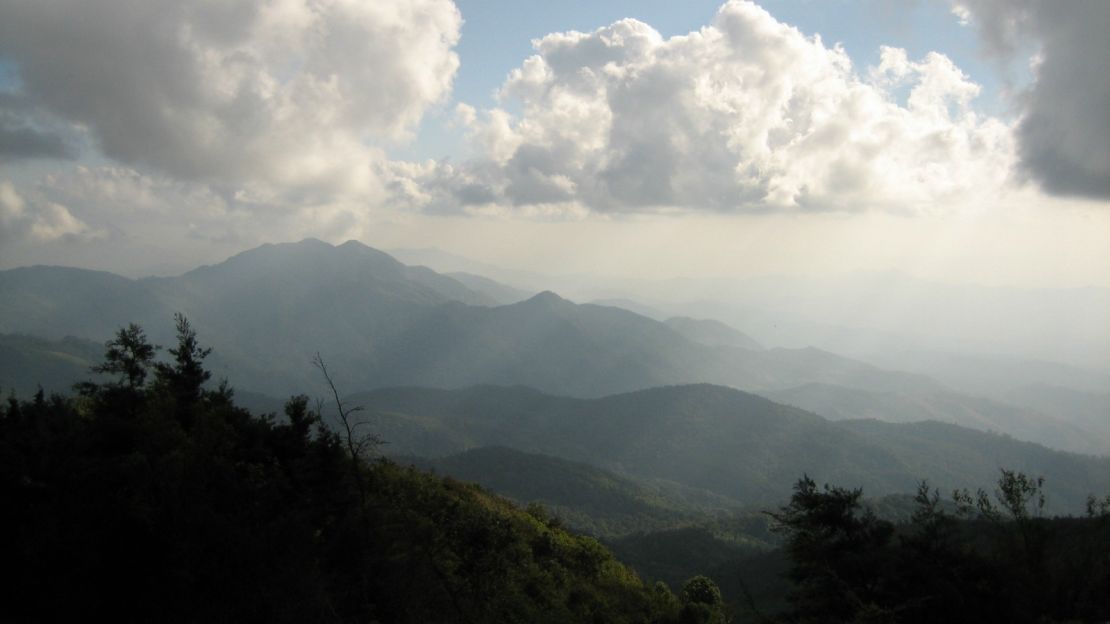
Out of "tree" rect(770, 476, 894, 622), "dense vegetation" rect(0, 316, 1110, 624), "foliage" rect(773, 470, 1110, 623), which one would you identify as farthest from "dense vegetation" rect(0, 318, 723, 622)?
"foliage" rect(773, 470, 1110, 623)

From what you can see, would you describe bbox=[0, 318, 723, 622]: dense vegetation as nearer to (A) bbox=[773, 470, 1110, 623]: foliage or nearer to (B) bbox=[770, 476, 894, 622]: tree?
(B) bbox=[770, 476, 894, 622]: tree

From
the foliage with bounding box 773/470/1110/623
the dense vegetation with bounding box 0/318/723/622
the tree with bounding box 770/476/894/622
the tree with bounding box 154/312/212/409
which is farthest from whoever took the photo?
the tree with bounding box 154/312/212/409

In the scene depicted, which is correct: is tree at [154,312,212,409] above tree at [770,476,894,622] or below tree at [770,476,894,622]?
above

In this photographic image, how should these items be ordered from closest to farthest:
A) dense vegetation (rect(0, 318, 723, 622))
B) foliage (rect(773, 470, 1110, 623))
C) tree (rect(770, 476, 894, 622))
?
dense vegetation (rect(0, 318, 723, 622)) → foliage (rect(773, 470, 1110, 623)) → tree (rect(770, 476, 894, 622))

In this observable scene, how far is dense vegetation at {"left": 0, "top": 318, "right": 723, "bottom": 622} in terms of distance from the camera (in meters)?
16.3

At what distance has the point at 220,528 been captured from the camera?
17062mm

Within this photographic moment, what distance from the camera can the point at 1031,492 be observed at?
22.4 meters

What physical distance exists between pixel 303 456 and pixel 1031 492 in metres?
28.8

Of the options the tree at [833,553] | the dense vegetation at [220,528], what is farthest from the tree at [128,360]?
the tree at [833,553]

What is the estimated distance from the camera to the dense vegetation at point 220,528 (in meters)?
16.3

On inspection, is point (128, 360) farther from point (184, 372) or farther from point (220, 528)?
point (220, 528)

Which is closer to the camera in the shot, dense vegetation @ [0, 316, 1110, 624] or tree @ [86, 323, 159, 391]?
dense vegetation @ [0, 316, 1110, 624]

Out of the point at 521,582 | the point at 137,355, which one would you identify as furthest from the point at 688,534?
the point at 137,355

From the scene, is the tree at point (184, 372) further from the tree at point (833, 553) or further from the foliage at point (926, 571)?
the foliage at point (926, 571)
